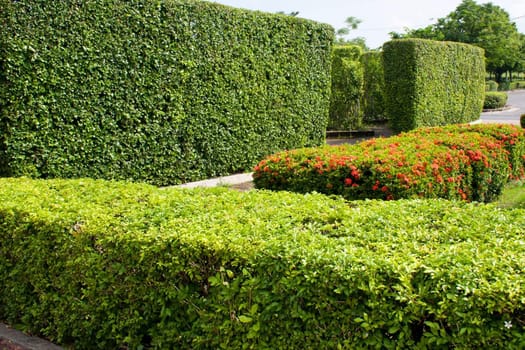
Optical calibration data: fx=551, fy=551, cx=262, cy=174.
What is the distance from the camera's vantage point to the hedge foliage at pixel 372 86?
23453 millimetres

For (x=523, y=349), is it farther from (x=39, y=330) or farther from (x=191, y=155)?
(x=191, y=155)

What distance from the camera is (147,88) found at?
9758 millimetres

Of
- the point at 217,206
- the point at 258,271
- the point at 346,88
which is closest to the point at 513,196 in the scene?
the point at 217,206

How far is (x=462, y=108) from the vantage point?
78.9 feet

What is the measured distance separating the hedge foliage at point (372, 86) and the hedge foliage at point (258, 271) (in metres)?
19.7

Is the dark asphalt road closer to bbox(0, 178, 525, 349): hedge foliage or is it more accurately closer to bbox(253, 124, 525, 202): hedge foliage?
bbox(253, 124, 525, 202): hedge foliage

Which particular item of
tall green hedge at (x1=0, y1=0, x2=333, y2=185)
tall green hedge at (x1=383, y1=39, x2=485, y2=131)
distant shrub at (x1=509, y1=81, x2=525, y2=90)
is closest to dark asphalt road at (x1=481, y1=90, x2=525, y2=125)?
tall green hedge at (x1=383, y1=39, x2=485, y2=131)

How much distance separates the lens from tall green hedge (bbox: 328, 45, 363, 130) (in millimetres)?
21516

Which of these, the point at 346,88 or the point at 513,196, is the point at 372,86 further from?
the point at 513,196

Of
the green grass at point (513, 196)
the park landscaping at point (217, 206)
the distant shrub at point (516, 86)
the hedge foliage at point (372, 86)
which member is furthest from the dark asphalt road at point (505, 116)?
the distant shrub at point (516, 86)

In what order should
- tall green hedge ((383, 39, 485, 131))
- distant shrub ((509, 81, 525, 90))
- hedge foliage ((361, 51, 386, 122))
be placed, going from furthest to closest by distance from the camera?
distant shrub ((509, 81, 525, 90)) → hedge foliage ((361, 51, 386, 122)) → tall green hedge ((383, 39, 485, 131))

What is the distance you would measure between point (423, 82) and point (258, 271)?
58.8 feet

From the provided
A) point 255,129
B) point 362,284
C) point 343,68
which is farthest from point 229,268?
point 343,68

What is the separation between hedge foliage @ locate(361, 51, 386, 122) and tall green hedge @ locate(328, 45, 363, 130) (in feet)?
4.80
